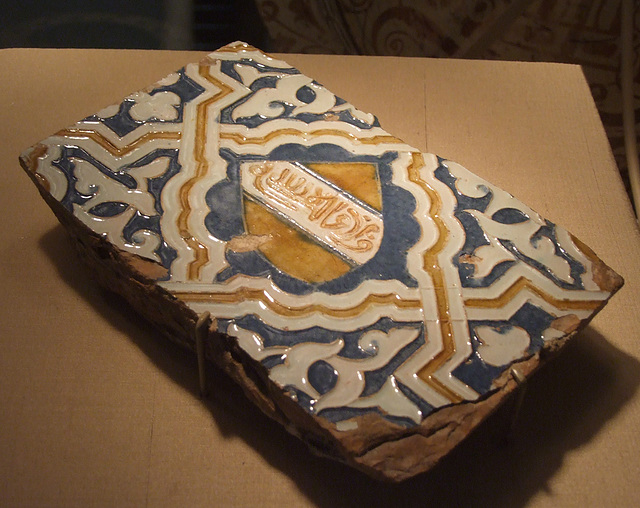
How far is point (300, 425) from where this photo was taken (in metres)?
1.10

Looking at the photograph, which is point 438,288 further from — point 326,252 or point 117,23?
point 117,23

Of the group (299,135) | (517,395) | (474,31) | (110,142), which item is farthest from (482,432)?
(474,31)

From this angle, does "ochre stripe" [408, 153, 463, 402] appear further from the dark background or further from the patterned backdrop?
the dark background

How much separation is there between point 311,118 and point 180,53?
52cm

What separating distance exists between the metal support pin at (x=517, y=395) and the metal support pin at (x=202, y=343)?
0.43 metres

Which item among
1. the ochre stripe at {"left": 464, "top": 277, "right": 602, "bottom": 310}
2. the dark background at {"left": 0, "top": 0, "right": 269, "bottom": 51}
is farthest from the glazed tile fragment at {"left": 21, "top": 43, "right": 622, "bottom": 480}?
the dark background at {"left": 0, "top": 0, "right": 269, "bottom": 51}

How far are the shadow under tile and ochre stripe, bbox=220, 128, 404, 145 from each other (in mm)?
340

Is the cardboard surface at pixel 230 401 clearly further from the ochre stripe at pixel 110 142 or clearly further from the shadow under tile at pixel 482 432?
the ochre stripe at pixel 110 142

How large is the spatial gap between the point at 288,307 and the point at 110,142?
0.45 m

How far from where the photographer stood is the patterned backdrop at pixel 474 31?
1.98 metres

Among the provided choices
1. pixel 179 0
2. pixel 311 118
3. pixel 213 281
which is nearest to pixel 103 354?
pixel 213 281

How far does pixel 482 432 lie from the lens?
121 cm

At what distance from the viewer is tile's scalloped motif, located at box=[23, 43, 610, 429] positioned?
3.55 ft

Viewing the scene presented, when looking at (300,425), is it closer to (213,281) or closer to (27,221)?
(213,281)
